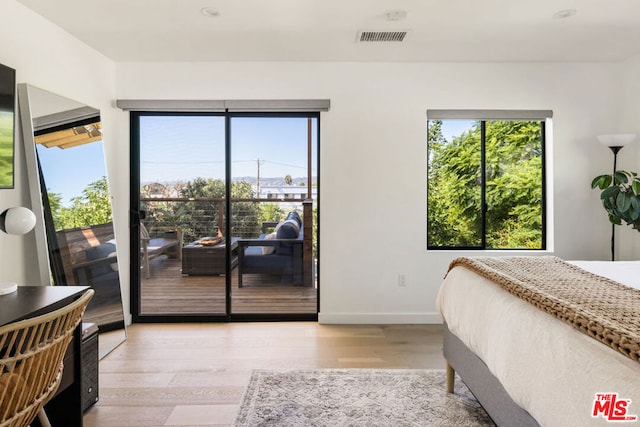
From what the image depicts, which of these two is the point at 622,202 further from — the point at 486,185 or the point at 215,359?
the point at 215,359

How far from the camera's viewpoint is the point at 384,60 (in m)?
3.56

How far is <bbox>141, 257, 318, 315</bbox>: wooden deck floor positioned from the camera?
3.74 metres

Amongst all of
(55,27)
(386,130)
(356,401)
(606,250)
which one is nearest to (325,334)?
(356,401)

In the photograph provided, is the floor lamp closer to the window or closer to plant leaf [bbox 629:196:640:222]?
plant leaf [bbox 629:196:640:222]

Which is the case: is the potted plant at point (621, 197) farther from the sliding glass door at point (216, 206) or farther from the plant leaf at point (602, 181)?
the sliding glass door at point (216, 206)

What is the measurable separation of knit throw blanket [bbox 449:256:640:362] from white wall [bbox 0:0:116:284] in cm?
274

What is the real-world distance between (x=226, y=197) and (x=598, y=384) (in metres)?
3.22

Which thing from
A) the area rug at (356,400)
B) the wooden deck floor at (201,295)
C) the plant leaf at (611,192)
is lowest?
the area rug at (356,400)

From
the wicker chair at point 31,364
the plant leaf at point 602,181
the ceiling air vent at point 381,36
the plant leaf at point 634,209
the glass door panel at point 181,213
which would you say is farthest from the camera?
the glass door panel at point 181,213

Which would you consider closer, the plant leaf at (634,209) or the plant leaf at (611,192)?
the plant leaf at (634,209)

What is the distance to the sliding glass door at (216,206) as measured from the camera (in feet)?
12.2

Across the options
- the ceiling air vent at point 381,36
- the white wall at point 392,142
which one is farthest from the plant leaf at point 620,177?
the ceiling air vent at point 381,36

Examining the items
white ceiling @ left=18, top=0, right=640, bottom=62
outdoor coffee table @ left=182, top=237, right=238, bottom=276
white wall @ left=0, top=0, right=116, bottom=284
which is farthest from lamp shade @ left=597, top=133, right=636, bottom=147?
white wall @ left=0, top=0, right=116, bottom=284

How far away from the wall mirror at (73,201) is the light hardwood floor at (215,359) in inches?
15.5
